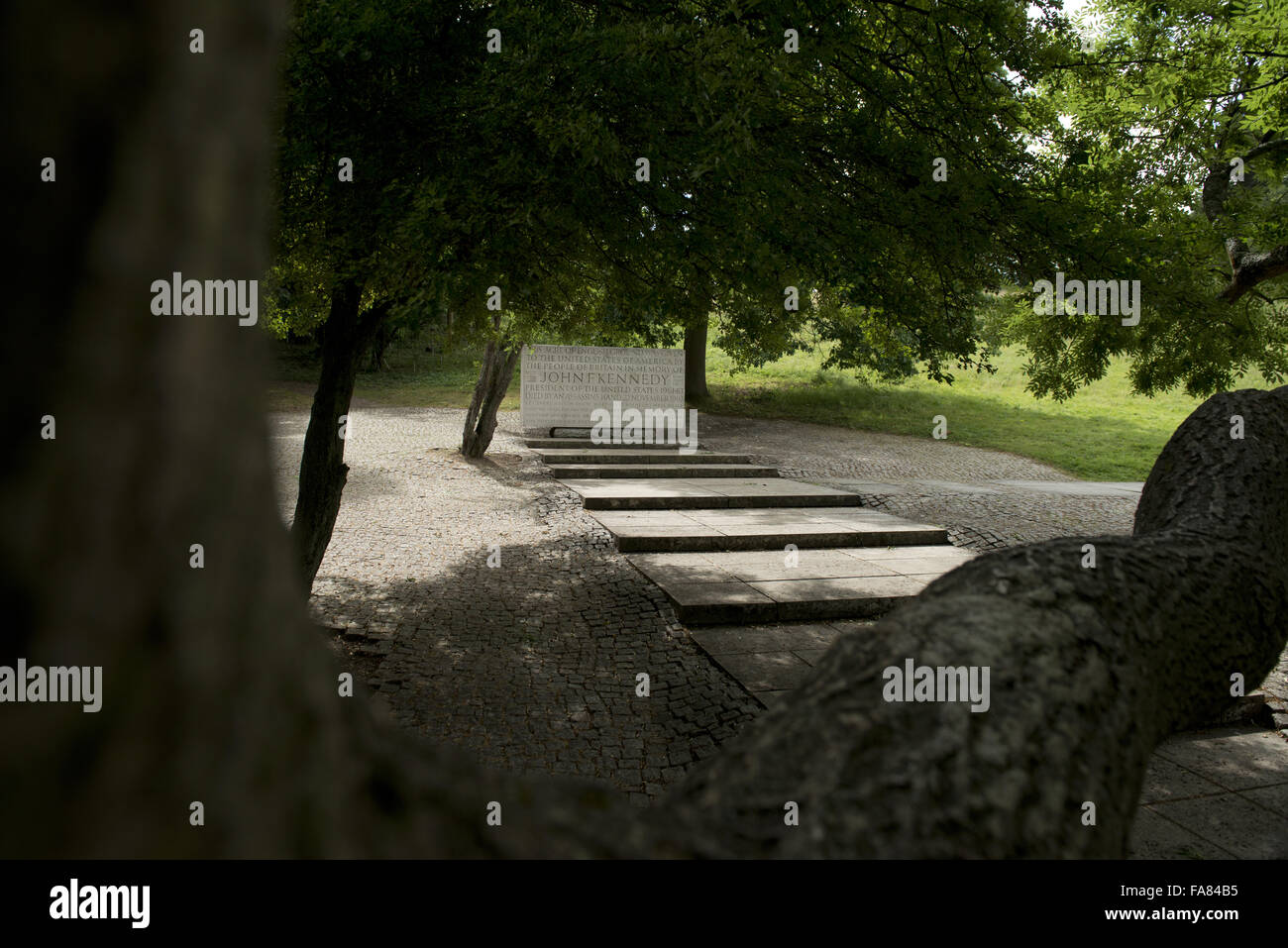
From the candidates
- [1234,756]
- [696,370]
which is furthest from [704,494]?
[696,370]

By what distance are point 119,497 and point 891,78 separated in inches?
276

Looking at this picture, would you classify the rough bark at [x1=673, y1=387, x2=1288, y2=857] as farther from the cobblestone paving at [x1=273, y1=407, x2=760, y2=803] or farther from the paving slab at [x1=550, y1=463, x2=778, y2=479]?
the paving slab at [x1=550, y1=463, x2=778, y2=479]

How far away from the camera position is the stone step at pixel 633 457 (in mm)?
14759

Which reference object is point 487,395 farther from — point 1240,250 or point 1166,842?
point 1166,842

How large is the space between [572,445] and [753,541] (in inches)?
312

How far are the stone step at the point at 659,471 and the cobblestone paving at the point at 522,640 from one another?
1795mm

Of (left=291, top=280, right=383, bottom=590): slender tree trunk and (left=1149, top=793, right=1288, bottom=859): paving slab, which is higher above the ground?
(left=291, top=280, right=383, bottom=590): slender tree trunk

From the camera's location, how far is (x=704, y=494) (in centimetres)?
1162

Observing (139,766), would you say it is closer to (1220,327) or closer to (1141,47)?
(1220,327)

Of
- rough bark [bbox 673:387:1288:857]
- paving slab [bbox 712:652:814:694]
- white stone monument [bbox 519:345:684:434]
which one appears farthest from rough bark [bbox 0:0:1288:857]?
white stone monument [bbox 519:345:684:434]

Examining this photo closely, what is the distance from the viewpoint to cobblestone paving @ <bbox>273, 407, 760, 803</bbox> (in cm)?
495

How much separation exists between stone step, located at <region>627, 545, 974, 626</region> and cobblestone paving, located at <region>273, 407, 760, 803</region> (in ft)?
1.08

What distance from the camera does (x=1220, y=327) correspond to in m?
6.80
